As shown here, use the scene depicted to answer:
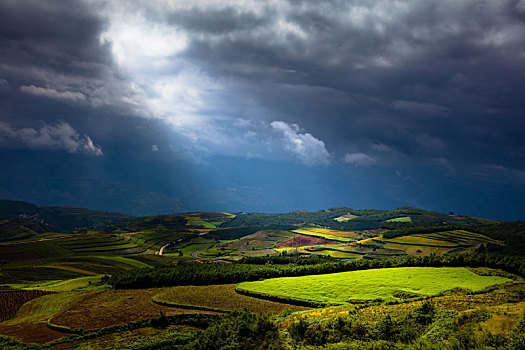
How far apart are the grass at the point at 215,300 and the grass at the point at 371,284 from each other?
14.7 feet

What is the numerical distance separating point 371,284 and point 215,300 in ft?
140

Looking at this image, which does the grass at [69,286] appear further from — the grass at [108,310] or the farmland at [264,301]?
the grass at [108,310]

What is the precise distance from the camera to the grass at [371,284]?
74688mm

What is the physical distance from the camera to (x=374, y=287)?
260 ft

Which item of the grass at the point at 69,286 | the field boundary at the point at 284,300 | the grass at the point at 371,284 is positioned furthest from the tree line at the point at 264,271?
the field boundary at the point at 284,300

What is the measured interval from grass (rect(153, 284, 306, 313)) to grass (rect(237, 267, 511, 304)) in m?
4.47

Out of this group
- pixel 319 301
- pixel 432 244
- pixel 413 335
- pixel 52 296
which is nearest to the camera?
pixel 413 335

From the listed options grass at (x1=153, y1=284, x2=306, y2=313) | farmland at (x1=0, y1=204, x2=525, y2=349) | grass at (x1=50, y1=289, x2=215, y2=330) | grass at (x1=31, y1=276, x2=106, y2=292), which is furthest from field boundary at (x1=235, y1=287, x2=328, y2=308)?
grass at (x1=31, y1=276, x2=106, y2=292)

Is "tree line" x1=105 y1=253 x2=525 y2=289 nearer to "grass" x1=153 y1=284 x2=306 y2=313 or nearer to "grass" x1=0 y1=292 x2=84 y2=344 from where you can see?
"grass" x1=153 y1=284 x2=306 y2=313

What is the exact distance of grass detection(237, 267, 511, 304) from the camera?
74.7m

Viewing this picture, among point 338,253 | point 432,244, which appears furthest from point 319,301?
point 432,244

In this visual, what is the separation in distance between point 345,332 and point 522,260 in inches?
3378

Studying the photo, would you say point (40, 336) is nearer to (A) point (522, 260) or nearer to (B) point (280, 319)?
(B) point (280, 319)

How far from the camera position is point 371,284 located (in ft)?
269
